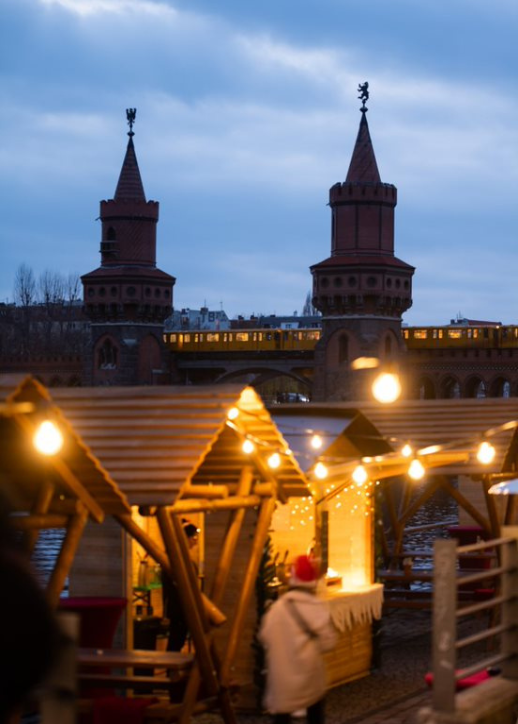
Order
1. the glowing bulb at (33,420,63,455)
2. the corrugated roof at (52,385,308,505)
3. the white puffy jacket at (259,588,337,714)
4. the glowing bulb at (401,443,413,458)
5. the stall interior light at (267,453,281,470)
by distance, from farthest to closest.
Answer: the glowing bulb at (401,443,413,458)
the stall interior light at (267,453,281,470)
the corrugated roof at (52,385,308,505)
the white puffy jacket at (259,588,337,714)
the glowing bulb at (33,420,63,455)

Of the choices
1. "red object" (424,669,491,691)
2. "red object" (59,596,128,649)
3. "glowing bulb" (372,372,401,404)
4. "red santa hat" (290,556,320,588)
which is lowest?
"red object" (424,669,491,691)

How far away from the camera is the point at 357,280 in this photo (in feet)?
202

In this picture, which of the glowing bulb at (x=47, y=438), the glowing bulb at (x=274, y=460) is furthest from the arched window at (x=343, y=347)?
the glowing bulb at (x=47, y=438)

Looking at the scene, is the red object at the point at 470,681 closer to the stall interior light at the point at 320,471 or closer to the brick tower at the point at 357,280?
the stall interior light at the point at 320,471

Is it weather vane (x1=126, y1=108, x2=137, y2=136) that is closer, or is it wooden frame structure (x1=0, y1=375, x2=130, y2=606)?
wooden frame structure (x1=0, y1=375, x2=130, y2=606)

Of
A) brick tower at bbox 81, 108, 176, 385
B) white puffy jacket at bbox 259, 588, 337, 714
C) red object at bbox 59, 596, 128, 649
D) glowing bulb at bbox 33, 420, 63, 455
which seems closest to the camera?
glowing bulb at bbox 33, 420, 63, 455

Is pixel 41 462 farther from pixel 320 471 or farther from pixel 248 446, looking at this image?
pixel 320 471

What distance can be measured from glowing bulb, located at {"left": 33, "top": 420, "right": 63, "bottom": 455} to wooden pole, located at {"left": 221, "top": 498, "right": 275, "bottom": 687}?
2446 mm

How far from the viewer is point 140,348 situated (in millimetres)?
66000

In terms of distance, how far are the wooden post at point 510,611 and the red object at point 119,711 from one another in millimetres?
2189

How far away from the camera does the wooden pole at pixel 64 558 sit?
6.87 m

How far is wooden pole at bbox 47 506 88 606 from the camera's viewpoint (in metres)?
6.87

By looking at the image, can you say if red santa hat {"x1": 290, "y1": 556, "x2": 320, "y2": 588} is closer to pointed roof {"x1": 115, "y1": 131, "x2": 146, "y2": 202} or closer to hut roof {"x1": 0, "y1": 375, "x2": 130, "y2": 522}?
hut roof {"x1": 0, "y1": 375, "x2": 130, "y2": 522}

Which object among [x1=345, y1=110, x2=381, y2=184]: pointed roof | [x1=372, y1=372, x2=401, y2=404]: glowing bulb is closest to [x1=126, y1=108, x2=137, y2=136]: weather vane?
[x1=345, y1=110, x2=381, y2=184]: pointed roof
